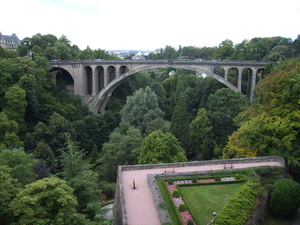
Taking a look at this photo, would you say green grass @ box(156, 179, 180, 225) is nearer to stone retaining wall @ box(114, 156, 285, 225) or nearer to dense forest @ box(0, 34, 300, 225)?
stone retaining wall @ box(114, 156, 285, 225)

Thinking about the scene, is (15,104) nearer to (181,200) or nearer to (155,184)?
(155,184)

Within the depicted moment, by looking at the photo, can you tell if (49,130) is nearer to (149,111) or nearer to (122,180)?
(149,111)

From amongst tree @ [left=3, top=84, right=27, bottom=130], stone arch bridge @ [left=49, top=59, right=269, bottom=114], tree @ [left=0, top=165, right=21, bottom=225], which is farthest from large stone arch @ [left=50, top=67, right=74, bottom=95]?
tree @ [left=0, top=165, right=21, bottom=225]

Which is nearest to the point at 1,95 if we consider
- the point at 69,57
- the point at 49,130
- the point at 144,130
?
the point at 49,130

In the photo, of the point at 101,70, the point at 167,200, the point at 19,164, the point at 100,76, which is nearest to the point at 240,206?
the point at 167,200

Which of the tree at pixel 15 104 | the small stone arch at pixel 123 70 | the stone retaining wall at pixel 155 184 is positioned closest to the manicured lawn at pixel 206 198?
the stone retaining wall at pixel 155 184

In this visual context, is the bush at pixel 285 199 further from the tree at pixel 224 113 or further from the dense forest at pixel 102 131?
the tree at pixel 224 113
